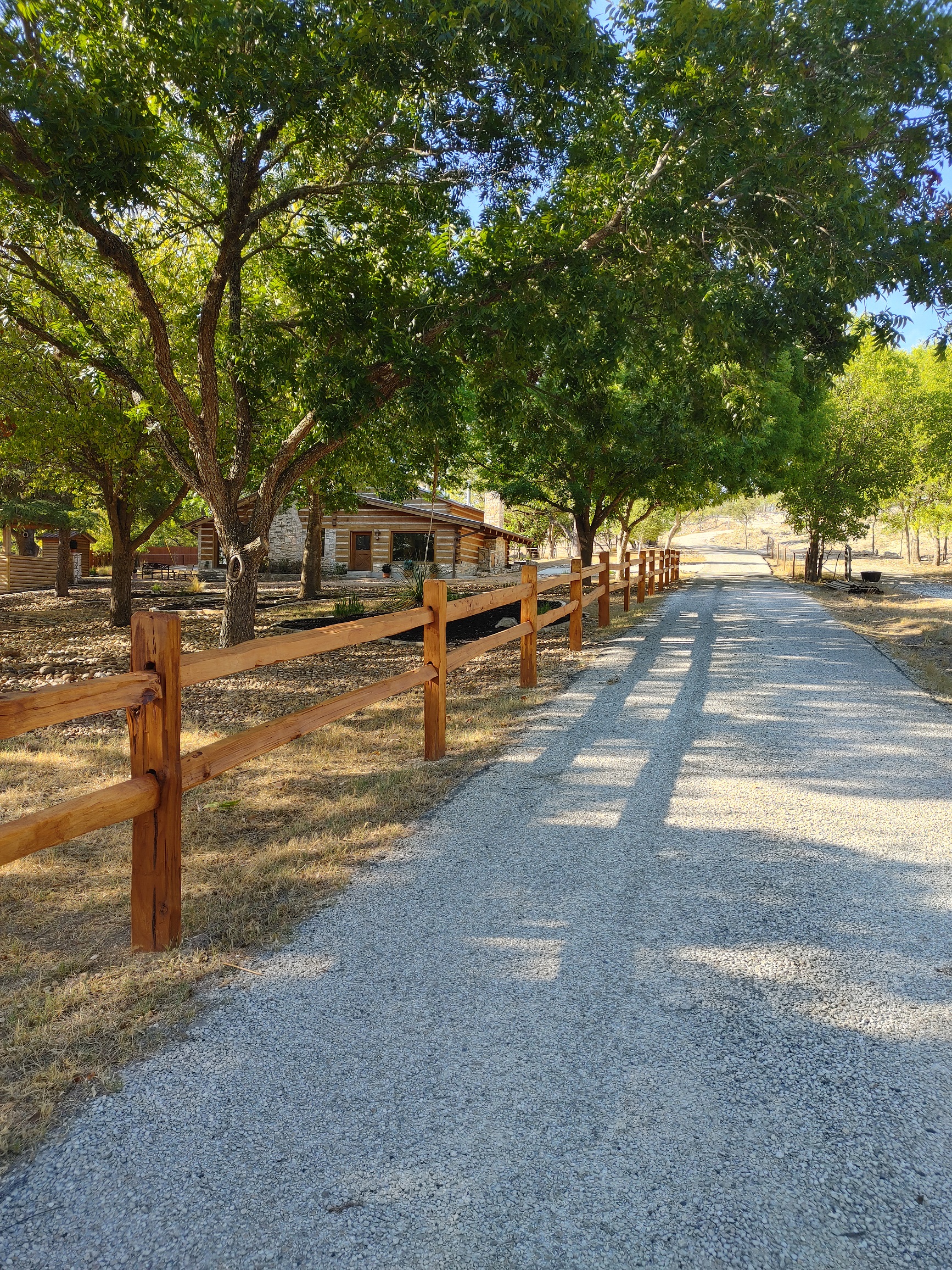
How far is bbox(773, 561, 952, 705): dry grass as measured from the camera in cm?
896

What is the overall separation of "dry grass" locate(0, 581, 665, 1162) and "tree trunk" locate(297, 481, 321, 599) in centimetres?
1442

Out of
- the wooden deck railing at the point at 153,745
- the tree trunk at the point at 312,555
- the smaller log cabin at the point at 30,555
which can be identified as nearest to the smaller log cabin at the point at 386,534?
the smaller log cabin at the point at 30,555

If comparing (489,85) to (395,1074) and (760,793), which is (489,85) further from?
(395,1074)

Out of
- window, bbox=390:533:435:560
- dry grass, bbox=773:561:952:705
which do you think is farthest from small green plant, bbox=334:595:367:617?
window, bbox=390:533:435:560

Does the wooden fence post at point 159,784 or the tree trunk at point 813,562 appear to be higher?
the tree trunk at point 813,562

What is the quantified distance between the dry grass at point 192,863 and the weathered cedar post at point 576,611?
2040 mm

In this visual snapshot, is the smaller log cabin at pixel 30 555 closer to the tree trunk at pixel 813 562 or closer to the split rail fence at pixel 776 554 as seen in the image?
the tree trunk at pixel 813 562

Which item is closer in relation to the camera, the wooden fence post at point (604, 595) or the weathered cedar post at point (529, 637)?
the weathered cedar post at point (529, 637)

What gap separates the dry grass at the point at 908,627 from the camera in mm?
8961

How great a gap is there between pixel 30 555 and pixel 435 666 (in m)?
33.7

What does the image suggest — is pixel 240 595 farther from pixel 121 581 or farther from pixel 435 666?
pixel 121 581

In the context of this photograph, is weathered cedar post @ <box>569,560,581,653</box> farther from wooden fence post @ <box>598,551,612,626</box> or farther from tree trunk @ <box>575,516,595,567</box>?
tree trunk @ <box>575,516,595,567</box>

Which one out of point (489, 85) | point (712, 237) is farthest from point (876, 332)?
point (489, 85)

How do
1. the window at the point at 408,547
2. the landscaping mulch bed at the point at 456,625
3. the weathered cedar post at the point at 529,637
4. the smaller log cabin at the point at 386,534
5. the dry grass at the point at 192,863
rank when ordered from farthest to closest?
the window at the point at 408,547, the smaller log cabin at the point at 386,534, the landscaping mulch bed at the point at 456,625, the weathered cedar post at the point at 529,637, the dry grass at the point at 192,863
